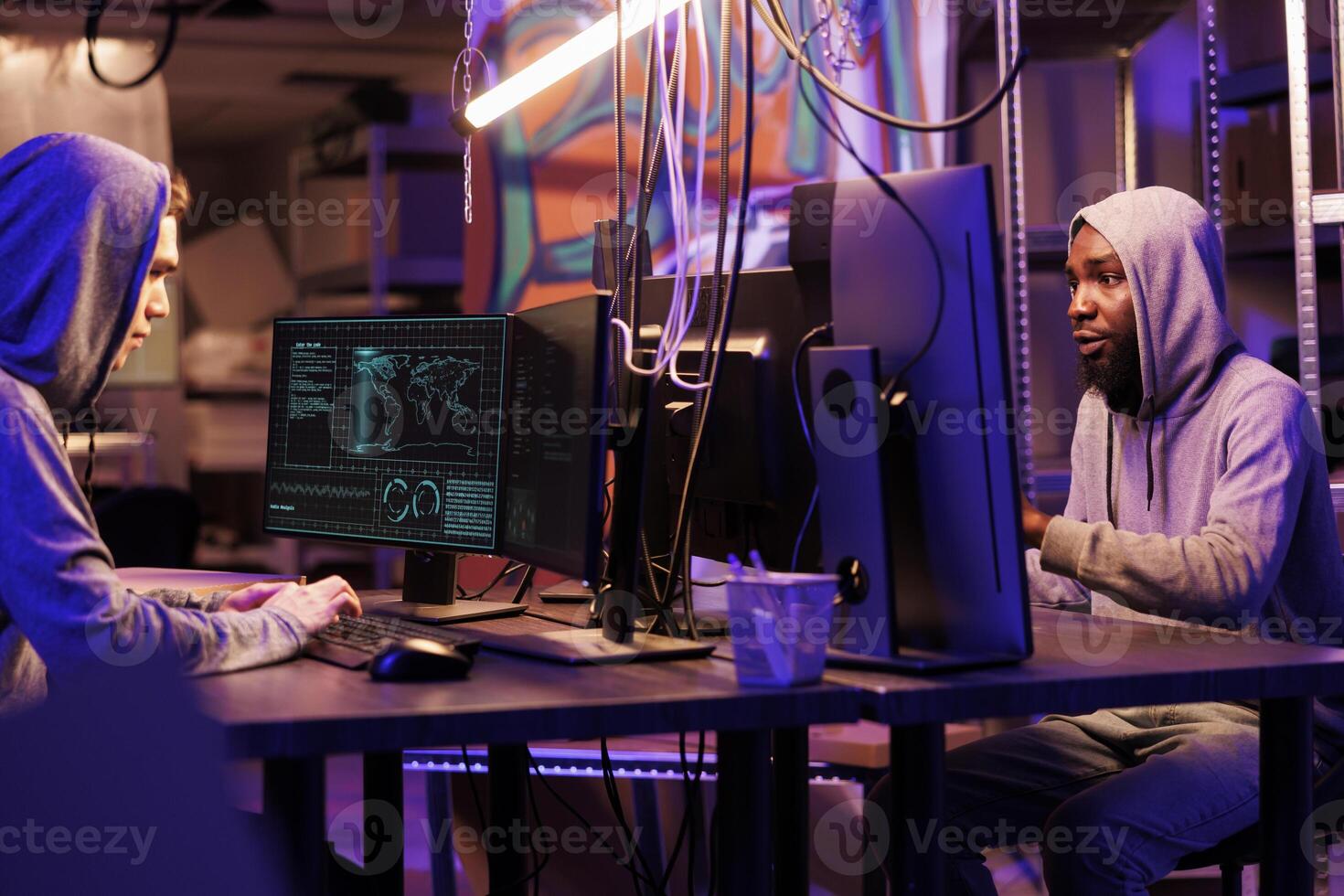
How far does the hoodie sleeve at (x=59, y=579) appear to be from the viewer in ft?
4.22

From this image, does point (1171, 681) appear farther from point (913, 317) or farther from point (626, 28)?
point (626, 28)

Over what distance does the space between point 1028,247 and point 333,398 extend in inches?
70.0

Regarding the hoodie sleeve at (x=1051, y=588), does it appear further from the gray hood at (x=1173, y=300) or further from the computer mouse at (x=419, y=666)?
the computer mouse at (x=419, y=666)

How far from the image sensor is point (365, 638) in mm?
1558

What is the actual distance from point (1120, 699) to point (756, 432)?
0.53m

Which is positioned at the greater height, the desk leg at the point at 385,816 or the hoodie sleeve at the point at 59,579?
the hoodie sleeve at the point at 59,579

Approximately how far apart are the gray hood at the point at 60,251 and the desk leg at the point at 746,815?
0.85m

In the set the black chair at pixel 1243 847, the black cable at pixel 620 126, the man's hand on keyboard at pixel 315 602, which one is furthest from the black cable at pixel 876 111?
the black chair at pixel 1243 847

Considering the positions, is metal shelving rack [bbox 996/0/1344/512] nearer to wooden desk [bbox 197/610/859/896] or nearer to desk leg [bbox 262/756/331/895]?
wooden desk [bbox 197/610/859/896]

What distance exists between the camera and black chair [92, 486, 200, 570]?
331 cm

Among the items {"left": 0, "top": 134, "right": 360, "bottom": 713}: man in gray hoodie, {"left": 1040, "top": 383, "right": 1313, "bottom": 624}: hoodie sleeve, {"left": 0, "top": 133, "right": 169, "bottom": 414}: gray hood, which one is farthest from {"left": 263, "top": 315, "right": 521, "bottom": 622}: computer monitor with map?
{"left": 1040, "top": 383, "right": 1313, "bottom": 624}: hoodie sleeve

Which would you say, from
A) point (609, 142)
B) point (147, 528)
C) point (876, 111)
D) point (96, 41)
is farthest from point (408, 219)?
point (876, 111)

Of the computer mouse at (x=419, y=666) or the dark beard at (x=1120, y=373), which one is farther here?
the dark beard at (x=1120, y=373)

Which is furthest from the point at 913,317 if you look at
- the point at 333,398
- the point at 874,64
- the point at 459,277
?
the point at 459,277
